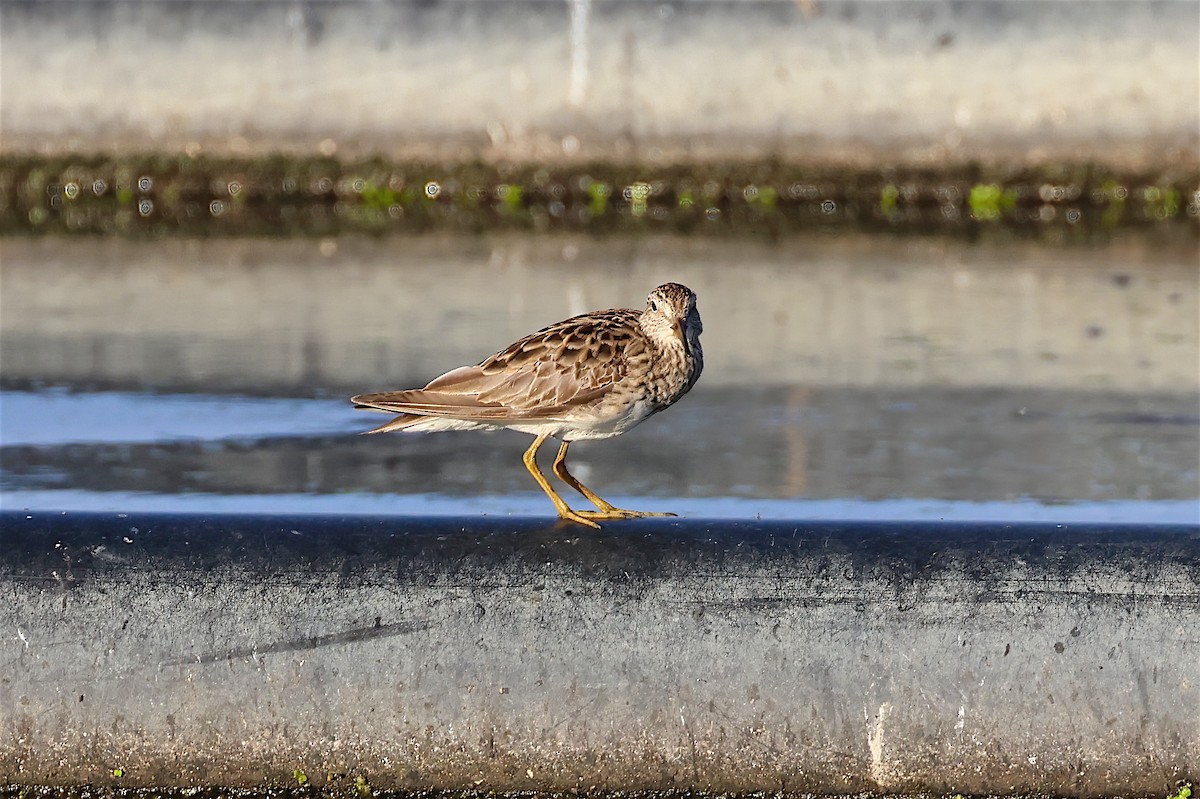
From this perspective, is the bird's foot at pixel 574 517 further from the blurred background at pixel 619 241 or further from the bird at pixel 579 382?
the blurred background at pixel 619 241

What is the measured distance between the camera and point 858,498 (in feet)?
20.1

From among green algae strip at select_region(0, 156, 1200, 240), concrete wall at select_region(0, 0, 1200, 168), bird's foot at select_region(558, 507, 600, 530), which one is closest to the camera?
bird's foot at select_region(558, 507, 600, 530)

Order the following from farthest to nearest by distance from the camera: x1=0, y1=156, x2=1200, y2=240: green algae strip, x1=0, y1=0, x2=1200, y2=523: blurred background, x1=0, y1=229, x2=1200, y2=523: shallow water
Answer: x1=0, y1=156, x2=1200, y2=240: green algae strip < x1=0, y1=0, x2=1200, y2=523: blurred background < x1=0, y1=229, x2=1200, y2=523: shallow water

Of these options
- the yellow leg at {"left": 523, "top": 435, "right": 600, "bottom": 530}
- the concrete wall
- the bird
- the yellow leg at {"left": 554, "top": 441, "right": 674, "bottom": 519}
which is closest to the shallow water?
the yellow leg at {"left": 554, "top": 441, "right": 674, "bottom": 519}

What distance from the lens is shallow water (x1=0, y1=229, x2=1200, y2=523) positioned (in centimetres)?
629

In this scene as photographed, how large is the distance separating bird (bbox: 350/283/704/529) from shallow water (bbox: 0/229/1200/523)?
46.5 inches

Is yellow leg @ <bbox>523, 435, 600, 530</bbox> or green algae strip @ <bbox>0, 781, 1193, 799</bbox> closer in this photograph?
green algae strip @ <bbox>0, 781, 1193, 799</bbox>

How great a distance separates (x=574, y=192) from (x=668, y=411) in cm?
731

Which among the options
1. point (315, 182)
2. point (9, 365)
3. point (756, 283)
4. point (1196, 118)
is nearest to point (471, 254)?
point (756, 283)

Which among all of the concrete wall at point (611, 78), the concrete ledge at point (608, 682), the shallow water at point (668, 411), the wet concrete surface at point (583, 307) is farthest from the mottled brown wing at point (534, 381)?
the concrete wall at point (611, 78)

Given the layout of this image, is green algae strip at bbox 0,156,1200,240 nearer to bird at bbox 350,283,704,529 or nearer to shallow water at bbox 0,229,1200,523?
shallow water at bbox 0,229,1200,523

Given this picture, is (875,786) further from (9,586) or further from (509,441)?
(509,441)

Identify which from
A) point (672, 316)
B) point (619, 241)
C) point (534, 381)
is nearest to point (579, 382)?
point (534, 381)

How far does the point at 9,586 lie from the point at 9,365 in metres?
4.58
